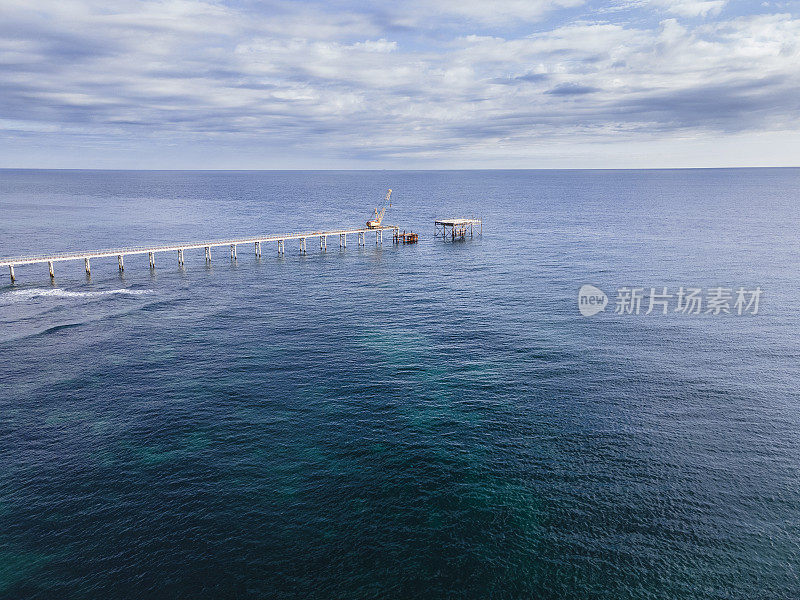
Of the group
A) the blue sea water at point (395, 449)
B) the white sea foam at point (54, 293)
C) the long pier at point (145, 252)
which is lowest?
the blue sea water at point (395, 449)

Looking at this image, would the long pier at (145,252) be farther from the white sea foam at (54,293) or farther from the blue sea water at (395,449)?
the blue sea water at (395,449)

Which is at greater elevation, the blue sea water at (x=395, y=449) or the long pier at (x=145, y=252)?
the long pier at (x=145, y=252)

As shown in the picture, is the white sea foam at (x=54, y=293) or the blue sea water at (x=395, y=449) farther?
the white sea foam at (x=54, y=293)

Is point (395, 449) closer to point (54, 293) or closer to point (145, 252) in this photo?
point (54, 293)

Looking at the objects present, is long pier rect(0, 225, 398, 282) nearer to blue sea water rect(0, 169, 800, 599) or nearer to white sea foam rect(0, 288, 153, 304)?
white sea foam rect(0, 288, 153, 304)

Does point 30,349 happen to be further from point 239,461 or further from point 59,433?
point 239,461

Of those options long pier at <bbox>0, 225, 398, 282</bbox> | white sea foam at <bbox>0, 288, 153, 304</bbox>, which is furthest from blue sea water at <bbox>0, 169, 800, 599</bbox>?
long pier at <bbox>0, 225, 398, 282</bbox>

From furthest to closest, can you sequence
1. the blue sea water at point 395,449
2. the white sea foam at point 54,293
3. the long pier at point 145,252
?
the long pier at point 145,252 → the white sea foam at point 54,293 → the blue sea water at point 395,449

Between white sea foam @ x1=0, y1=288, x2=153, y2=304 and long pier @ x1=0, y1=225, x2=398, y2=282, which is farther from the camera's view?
long pier @ x1=0, y1=225, x2=398, y2=282

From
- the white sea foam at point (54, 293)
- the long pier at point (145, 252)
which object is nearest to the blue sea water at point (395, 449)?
the white sea foam at point (54, 293)
